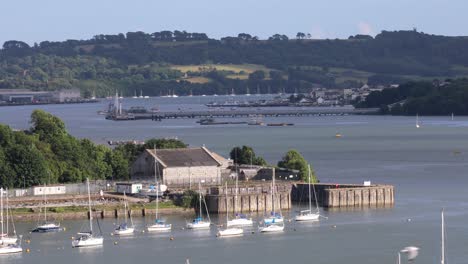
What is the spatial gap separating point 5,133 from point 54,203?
6305mm

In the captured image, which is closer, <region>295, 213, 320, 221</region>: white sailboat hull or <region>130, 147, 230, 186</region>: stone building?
<region>295, 213, 320, 221</region>: white sailboat hull

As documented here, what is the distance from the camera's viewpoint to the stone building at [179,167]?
158ft

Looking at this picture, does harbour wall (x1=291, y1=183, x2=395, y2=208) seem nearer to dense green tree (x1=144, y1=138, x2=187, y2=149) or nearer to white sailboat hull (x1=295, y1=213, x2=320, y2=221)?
white sailboat hull (x1=295, y1=213, x2=320, y2=221)

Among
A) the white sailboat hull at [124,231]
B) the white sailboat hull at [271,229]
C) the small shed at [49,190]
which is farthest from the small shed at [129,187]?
the white sailboat hull at [271,229]

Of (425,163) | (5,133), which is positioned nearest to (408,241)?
(5,133)

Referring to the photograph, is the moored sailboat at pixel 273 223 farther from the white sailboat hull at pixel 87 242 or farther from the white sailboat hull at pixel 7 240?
the white sailboat hull at pixel 7 240

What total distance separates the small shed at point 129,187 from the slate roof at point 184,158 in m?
1.68

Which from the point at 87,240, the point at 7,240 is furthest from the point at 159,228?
the point at 7,240

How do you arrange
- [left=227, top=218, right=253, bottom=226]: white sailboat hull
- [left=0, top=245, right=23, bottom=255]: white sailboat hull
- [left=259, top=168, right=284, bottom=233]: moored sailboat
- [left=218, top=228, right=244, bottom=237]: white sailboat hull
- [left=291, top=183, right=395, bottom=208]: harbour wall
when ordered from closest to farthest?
[left=0, top=245, right=23, bottom=255]: white sailboat hull
[left=218, top=228, right=244, bottom=237]: white sailboat hull
[left=259, top=168, right=284, bottom=233]: moored sailboat
[left=227, top=218, right=253, bottom=226]: white sailboat hull
[left=291, top=183, right=395, bottom=208]: harbour wall

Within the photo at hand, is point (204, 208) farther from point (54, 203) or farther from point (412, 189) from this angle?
point (412, 189)

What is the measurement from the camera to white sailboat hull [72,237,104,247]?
127 feet

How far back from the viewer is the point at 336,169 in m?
63.6

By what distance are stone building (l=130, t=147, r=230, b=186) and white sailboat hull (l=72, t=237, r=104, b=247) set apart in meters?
9.10

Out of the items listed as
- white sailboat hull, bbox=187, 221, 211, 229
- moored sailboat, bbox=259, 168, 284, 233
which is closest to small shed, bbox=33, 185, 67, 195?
white sailboat hull, bbox=187, 221, 211, 229
